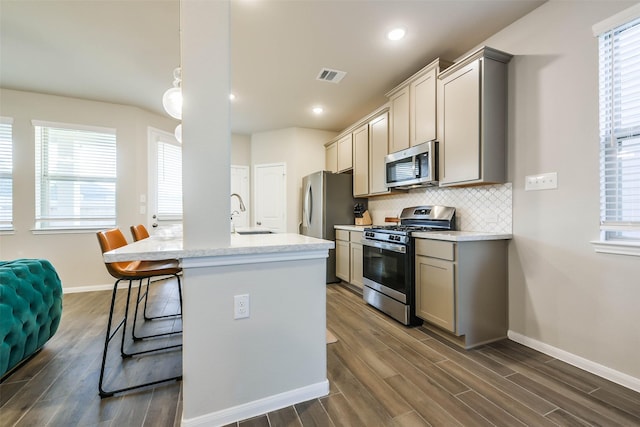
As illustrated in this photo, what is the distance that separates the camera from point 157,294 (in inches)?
144

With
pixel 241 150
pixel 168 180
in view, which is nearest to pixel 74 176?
pixel 168 180

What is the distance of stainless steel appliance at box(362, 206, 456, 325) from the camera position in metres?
2.58

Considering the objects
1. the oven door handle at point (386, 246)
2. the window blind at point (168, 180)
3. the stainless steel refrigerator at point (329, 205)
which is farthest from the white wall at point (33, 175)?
the oven door handle at point (386, 246)

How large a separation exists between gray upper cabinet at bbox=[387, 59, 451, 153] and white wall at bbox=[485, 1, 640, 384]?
0.63m

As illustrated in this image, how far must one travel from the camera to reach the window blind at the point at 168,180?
4534mm

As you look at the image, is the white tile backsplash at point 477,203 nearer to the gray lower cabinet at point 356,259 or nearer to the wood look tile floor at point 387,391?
the gray lower cabinet at point 356,259

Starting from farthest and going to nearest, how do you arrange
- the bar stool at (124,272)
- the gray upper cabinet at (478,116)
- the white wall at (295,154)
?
the white wall at (295,154) < the gray upper cabinet at (478,116) < the bar stool at (124,272)

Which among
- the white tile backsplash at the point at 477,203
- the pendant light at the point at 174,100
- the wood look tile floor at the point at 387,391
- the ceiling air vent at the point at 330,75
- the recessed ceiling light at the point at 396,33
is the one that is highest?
the ceiling air vent at the point at 330,75

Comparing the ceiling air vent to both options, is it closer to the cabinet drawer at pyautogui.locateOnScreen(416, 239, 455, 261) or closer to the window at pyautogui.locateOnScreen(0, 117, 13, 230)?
the cabinet drawer at pyautogui.locateOnScreen(416, 239, 455, 261)

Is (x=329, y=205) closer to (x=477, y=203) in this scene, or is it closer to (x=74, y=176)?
(x=477, y=203)

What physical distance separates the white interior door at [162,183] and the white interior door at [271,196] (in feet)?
4.78

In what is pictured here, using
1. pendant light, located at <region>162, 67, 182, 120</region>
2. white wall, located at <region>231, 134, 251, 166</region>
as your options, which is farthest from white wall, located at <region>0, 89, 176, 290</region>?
pendant light, located at <region>162, 67, 182, 120</region>

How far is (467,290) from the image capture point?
218 centimetres

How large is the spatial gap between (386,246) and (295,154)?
114 inches
